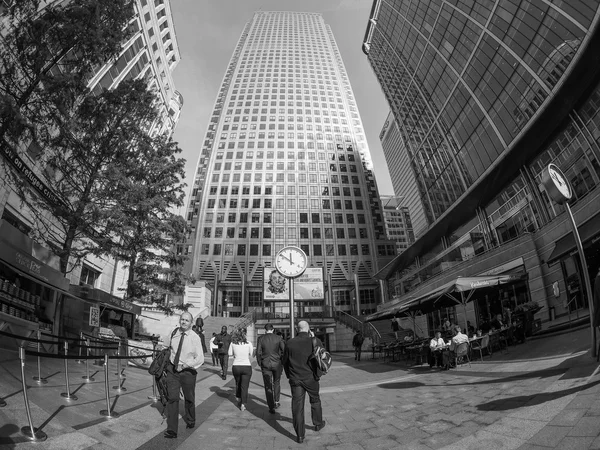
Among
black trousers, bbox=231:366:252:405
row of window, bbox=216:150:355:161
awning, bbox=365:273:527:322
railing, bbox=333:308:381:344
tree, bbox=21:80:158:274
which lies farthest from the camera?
row of window, bbox=216:150:355:161

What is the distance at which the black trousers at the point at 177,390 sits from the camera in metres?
4.49

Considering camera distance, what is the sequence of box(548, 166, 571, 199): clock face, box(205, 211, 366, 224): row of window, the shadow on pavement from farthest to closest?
1. box(205, 211, 366, 224): row of window
2. box(548, 166, 571, 199): clock face
3. the shadow on pavement

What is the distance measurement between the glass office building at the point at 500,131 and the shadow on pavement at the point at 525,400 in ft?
40.3

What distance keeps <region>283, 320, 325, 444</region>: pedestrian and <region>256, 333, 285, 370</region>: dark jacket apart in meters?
1.96

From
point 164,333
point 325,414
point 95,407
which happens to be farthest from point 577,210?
point 164,333

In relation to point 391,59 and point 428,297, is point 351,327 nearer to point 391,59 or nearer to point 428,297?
point 428,297

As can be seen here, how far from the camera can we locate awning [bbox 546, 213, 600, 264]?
13813 millimetres

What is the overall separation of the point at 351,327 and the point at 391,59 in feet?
126

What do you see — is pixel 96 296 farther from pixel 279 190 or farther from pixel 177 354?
pixel 279 190

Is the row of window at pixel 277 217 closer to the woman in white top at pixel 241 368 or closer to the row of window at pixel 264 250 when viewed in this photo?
the row of window at pixel 264 250

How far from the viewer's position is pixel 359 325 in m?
32.9

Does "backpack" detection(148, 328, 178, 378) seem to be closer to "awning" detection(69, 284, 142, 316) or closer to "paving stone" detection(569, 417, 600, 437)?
"paving stone" detection(569, 417, 600, 437)

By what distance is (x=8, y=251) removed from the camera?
358 inches

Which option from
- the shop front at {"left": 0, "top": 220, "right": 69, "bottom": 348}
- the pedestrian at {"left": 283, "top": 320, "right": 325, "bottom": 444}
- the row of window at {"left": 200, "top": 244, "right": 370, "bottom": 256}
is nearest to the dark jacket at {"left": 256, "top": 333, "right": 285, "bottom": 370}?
the pedestrian at {"left": 283, "top": 320, "right": 325, "bottom": 444}
